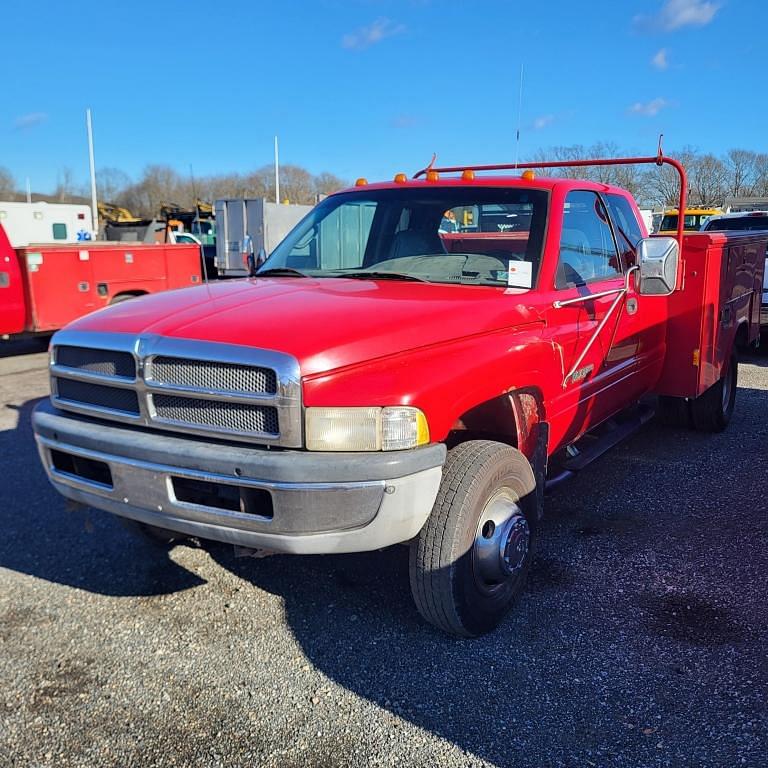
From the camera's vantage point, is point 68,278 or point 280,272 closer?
point 280,272

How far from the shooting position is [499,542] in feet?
11.0

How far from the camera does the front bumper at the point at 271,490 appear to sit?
2.74 m

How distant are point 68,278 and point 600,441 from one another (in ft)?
29.0

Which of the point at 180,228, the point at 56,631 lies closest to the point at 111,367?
the point at 56,631

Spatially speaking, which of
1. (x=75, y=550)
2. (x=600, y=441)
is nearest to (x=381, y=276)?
(x=600, y=441)

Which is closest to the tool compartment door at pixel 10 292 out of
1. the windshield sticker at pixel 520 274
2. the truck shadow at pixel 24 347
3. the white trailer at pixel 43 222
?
the truck shadow at pixel 24 347

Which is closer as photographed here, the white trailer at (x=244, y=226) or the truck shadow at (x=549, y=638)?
the truck shadow at (x=549, y=638)

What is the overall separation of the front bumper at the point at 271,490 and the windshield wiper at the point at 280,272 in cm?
146

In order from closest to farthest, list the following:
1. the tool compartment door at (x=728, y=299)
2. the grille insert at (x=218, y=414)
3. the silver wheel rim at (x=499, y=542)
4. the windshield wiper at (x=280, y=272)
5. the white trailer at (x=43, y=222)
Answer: the grille insert at (x=218, y=414)
the silver wheel rim at (x=499, y=542)
the windshield wiper at (x=280, y=272)
the tool compartment door at (x=728, y=299)
the white trailer at (x=43, y=222)

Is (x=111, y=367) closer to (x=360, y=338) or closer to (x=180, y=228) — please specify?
(x=360, y=338)

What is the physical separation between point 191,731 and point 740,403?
22.5 feet

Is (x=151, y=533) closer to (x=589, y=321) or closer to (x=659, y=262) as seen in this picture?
(x=589, y=321)

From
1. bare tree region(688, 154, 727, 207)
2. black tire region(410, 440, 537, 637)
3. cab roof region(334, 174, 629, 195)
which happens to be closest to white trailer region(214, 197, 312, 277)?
bare tree region(688, 154, 727, 207)

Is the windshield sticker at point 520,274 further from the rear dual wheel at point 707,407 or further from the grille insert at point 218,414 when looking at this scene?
the rear dual wheel at point 707,407
